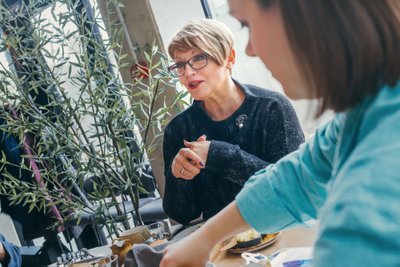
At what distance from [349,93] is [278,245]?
74cm

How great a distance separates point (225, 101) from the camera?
5.85 ft

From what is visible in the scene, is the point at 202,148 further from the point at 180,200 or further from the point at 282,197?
the point at 282,197

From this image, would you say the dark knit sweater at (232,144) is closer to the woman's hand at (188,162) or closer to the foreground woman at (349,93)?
the woman's hand at (188,162)

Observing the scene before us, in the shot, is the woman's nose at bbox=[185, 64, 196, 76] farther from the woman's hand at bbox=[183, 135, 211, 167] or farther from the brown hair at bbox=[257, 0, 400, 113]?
the brown hair at bbox=[257, 0, 400, 113]

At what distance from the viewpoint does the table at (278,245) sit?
3.41 ft

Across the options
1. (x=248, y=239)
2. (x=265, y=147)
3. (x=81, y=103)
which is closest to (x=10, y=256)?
(x=81, y=103)

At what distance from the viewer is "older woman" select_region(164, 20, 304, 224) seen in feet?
5.43

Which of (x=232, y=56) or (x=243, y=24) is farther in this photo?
(x=232, y=56)

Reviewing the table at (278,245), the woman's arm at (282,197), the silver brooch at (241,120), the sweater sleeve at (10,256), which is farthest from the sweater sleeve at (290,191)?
the sweater sleeve at (10,256)

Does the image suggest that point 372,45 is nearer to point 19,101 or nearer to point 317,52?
point 317,52

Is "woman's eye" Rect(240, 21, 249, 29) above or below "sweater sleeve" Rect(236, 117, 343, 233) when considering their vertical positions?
above

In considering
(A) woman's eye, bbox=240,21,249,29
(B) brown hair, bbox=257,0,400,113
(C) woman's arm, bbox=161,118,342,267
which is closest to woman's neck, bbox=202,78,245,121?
(C) woman's arm, bbox=161,118,342,267

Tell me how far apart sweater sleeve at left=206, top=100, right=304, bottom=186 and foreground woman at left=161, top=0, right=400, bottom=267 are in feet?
2.87

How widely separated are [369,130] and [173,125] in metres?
1.54
